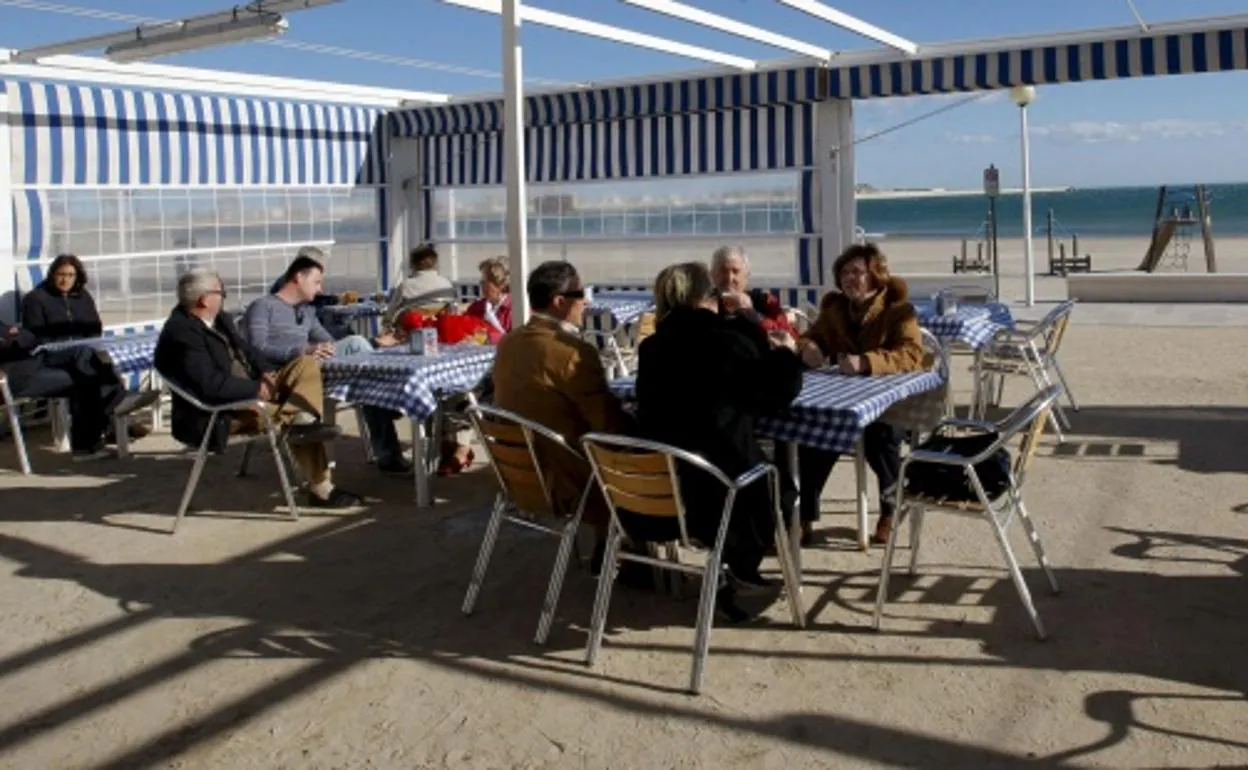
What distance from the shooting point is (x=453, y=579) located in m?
4.41

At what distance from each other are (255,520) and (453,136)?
7.11 metres

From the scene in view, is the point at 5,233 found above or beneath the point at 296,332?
above

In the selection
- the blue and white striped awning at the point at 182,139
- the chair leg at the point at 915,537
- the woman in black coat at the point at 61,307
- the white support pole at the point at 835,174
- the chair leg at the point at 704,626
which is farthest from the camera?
the white support pole at the point at 835,174

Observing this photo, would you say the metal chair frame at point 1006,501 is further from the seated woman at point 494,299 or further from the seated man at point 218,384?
the seated woman at point 494,299

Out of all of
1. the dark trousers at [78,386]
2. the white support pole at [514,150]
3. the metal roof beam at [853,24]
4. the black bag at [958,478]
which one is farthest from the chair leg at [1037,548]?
the dark trousers at [78,386]

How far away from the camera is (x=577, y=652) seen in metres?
3.67

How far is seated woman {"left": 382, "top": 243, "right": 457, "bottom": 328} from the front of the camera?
285 inches

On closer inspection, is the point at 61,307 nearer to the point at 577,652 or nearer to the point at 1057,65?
the point at 577,652

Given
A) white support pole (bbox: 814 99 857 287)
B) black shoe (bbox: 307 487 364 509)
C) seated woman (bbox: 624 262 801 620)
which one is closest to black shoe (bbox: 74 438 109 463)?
black shoe (bbox: 307 487 364 509)

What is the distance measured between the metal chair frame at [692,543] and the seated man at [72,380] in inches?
168

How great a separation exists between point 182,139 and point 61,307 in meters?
2.69

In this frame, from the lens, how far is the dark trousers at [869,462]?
4621 mm

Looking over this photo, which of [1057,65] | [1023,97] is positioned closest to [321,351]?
[1057,65]

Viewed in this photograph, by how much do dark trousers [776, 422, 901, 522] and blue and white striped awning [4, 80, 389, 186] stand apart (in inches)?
242
